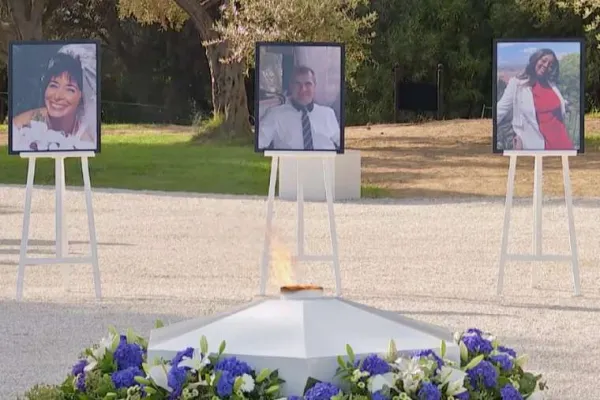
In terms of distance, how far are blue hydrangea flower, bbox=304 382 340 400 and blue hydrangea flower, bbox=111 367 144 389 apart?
0.63 m

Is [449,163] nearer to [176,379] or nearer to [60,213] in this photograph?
[60,213]

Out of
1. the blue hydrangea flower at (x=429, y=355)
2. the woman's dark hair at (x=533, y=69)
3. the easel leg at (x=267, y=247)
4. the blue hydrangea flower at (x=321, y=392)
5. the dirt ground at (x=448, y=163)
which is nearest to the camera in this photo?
the blue hydrangea flower at (x=321, y=392)

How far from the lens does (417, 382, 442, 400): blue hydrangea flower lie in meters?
4.30

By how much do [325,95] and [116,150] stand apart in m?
18.5

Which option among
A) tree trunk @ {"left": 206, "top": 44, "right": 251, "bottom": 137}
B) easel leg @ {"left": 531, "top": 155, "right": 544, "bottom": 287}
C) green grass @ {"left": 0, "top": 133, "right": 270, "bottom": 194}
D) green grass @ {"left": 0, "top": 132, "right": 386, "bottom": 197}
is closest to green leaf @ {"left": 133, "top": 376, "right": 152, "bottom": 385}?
easel leg @ {"left": 531, "top": 155, "right": 544, "bottom": 287}

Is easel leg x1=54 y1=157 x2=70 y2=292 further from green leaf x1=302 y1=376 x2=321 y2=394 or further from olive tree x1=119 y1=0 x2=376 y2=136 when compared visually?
olive tree x1=119 y1=0 x2=376 y2=136

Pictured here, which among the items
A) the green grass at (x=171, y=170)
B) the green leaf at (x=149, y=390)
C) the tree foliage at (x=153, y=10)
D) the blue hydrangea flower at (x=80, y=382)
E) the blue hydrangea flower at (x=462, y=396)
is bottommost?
the green grass at (x=171, y=170)

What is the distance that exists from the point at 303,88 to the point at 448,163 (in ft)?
46.6

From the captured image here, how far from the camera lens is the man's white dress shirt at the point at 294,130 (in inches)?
417

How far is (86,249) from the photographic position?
1369 cm

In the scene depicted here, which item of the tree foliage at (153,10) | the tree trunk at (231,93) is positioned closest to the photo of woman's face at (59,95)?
the tree trunk at (231,93)

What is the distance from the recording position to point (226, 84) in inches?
1190

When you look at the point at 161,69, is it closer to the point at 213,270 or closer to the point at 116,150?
the point at 116,150

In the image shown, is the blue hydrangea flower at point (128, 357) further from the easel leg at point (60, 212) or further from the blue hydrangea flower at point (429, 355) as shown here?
the easel leg at point (60, 212)
